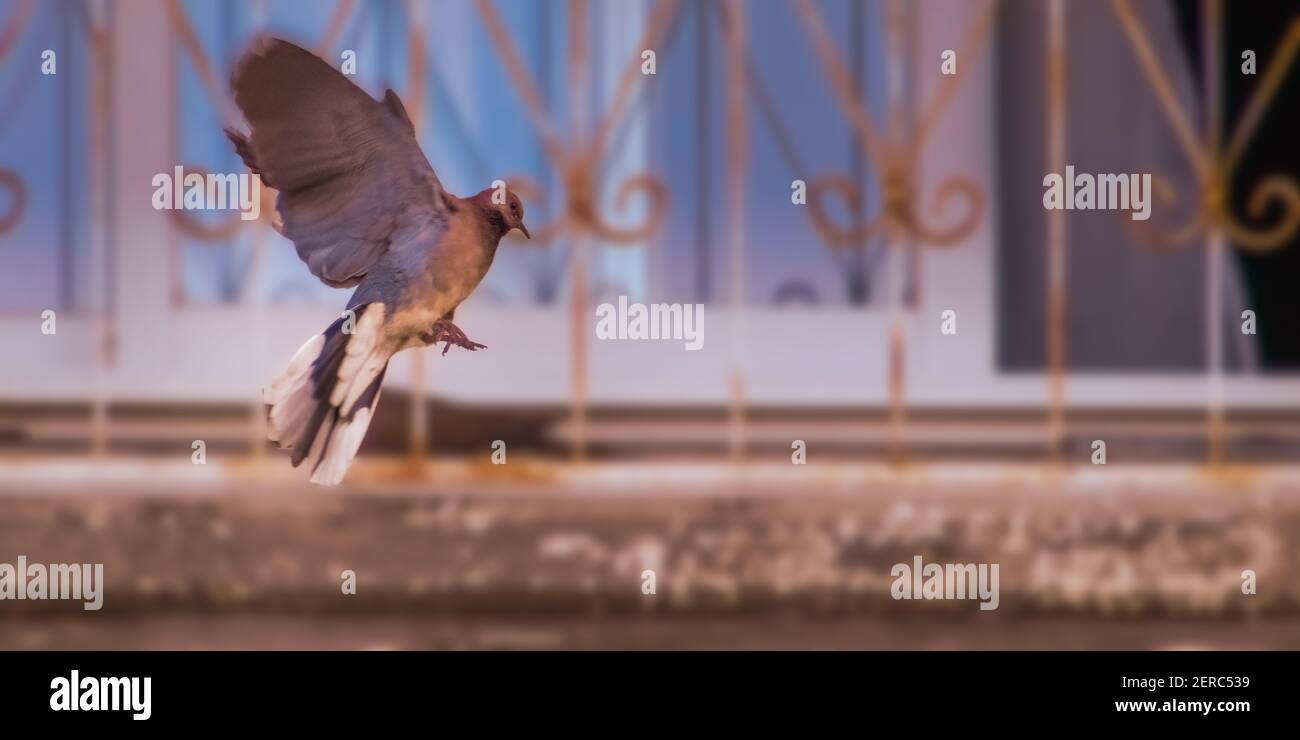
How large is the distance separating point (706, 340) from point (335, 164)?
92 cm

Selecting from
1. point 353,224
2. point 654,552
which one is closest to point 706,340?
point 654,552

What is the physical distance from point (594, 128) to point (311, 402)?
39.5 inches

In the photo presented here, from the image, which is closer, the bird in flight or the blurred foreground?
the bird in flight

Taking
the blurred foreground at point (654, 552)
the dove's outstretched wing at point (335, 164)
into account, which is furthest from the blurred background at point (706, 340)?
the dove's outstretched wing at point (335, 164)

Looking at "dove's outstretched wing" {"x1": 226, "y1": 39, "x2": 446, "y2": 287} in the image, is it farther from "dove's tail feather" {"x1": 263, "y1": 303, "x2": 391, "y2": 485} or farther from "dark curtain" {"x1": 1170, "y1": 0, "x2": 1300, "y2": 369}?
"dark curtain" {"x1": 1170, "y1": 0, "x2": 1300, "y2": 369}

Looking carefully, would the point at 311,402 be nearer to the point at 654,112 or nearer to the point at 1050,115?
the point at 654,112

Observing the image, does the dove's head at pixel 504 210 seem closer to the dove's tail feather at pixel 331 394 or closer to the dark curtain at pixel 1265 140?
the dove's tail feather at pixel 331 394

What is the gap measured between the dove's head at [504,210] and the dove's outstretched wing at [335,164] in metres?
0.03

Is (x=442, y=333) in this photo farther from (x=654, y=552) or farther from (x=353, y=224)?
(x=654, y=552)

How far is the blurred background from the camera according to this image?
1.34 m

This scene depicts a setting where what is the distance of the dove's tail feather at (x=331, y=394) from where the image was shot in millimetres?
416

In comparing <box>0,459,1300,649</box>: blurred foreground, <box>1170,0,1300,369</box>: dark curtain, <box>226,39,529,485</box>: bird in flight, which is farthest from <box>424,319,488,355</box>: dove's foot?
<box>1170,0,1300,369</box>: dark curtain

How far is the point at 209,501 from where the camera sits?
4.39 ft

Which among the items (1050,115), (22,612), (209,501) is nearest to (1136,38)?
(1050,115)
